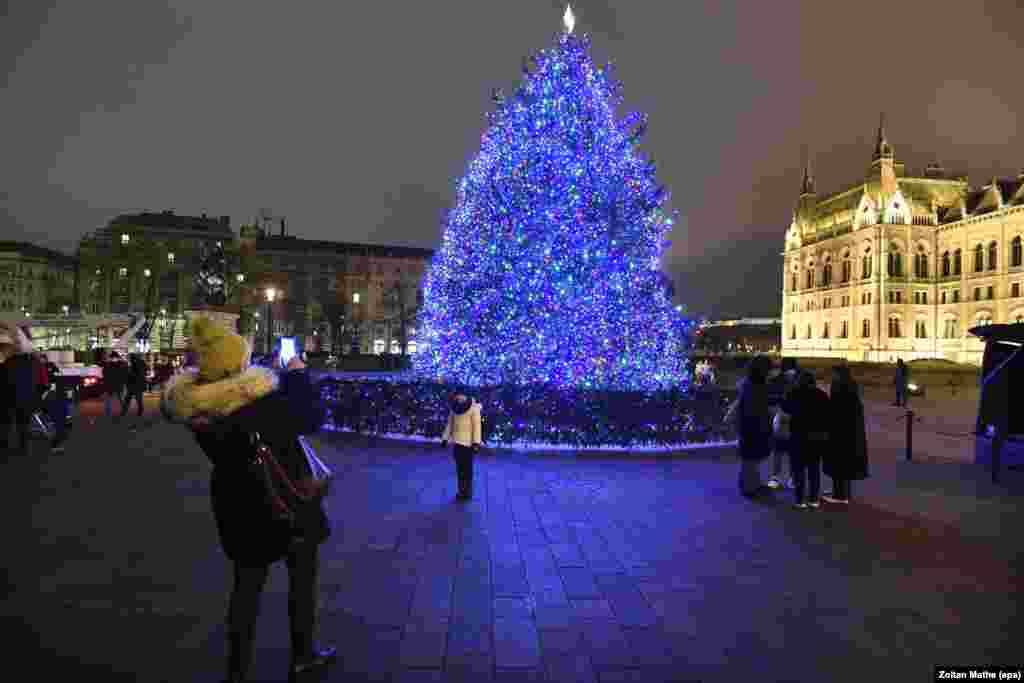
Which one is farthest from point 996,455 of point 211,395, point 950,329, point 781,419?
point 950,329

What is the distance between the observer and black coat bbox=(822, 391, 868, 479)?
30.9 ft

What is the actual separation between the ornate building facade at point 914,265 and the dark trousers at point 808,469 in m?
82.9

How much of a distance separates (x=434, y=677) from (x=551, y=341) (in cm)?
1259

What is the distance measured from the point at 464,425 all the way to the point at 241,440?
5767mm

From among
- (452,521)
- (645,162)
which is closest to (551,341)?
(645,162)

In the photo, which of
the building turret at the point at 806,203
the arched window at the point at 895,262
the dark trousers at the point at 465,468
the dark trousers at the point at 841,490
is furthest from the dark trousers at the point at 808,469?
the building turret at the point at 806,203

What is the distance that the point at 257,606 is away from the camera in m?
3.72

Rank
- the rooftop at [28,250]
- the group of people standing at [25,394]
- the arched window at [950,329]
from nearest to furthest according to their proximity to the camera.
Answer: the group of people standing at [25,394] → the arched window at [950,329] → the rooftop at [28,250]

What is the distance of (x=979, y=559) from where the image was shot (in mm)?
6977

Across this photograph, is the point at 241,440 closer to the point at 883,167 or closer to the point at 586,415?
the point at 586,415

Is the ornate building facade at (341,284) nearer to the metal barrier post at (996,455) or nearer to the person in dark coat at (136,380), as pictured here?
the person in dark coat at (136,380)

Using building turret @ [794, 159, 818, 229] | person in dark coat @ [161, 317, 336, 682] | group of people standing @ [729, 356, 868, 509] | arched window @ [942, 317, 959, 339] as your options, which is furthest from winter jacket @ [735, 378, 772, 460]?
building turret @ [794, 159, 818, 229]

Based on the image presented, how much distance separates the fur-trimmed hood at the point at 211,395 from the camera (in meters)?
3.49

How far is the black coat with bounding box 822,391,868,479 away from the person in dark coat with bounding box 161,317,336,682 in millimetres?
8192
